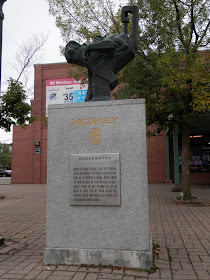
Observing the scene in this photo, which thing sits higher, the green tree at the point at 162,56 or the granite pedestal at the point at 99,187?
the green tree at the point at 162,56

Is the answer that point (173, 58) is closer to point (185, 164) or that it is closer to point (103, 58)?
point (185, 164)

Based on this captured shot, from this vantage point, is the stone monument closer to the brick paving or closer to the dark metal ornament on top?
the brick paving

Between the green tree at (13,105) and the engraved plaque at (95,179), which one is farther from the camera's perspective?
the green tree at (13,105)

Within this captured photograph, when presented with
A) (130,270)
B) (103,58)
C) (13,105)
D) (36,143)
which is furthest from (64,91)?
(130,270)

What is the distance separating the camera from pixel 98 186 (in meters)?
3.75

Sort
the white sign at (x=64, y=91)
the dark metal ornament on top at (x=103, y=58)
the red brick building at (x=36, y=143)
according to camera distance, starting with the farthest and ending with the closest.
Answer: the red brick building at (x=36, y=143) → the white sign at (x=64, y=91) → the dark metal ornament on top at (x=103, y=58)

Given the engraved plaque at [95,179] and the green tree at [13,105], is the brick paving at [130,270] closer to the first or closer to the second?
the engraved plaque at [95,179]

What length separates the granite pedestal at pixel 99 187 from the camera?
11.9 ft

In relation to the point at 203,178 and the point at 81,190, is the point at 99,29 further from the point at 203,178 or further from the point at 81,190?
the point at 203,178

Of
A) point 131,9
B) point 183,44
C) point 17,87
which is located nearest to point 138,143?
point 131,9

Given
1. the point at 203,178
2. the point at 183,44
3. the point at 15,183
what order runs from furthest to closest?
the point at 15,183
the point at 203,178
the point at 183,44

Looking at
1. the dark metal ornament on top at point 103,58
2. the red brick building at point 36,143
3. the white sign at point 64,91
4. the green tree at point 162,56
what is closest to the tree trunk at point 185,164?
the green tree at point 162,56

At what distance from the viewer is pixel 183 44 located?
1024cm

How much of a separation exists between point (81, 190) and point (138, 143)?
102 cm
